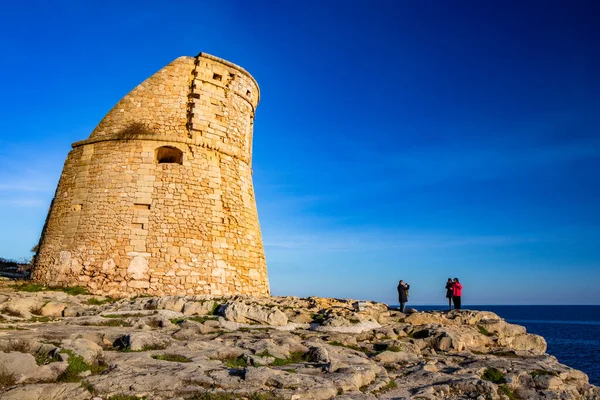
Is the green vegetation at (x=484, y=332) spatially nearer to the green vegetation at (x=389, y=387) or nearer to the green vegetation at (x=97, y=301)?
the green vegetation at (x=389, y=387)

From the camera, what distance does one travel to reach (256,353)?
7.43 meters

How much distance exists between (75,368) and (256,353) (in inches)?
111

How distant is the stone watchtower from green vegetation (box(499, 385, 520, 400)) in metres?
8.98

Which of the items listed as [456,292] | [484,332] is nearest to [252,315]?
[484,332]

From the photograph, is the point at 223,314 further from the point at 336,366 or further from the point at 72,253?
the point at 72,253

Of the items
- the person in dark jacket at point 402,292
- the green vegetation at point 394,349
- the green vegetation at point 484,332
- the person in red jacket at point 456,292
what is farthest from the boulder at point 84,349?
the person in red jacket at point 456,292

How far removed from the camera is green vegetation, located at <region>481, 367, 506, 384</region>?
805 cm

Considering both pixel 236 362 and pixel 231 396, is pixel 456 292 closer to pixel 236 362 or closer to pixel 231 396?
pixel 236 362

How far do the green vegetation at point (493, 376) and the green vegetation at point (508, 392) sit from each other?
0.71 ft

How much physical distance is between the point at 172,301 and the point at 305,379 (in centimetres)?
553

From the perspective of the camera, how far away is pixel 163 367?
254 inches

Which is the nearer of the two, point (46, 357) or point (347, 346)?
point (46, 357)

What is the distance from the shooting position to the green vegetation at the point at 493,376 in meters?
8.05

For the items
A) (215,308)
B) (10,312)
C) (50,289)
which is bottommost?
(10,312)
